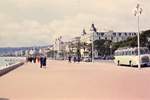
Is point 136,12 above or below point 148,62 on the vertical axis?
above

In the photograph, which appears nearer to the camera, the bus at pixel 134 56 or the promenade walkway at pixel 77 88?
the promenade walkway at pixel 77 88

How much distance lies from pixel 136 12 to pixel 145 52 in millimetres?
9353

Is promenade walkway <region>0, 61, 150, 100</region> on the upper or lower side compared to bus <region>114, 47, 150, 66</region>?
lower

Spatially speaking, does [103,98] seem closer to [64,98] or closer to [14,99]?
[64,98]

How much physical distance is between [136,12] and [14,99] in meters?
32.6

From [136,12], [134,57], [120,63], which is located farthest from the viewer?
[120,63]

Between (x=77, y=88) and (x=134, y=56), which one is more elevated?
(x=134, y=56)

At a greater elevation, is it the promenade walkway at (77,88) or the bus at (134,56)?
the bus at (134,56)

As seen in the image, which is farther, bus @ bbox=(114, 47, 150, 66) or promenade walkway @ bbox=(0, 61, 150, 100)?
bus @ bbox=(114, 47, 150, 66)

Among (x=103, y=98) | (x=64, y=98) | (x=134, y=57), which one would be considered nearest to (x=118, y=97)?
(x=103, y=98)

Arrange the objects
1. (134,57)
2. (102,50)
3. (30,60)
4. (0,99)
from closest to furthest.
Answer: (0,99) < (134,57) < (30,60) < (102,50)

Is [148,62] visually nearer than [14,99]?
No

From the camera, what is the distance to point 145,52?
173ft

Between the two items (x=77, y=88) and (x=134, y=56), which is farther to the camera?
(x=134, y=56)
